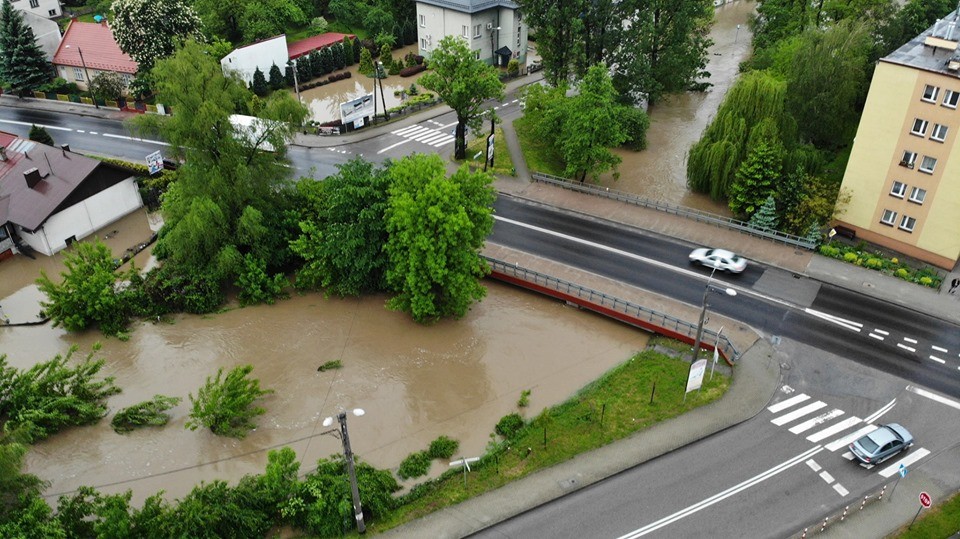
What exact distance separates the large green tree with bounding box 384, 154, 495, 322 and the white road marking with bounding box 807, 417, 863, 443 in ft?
57.6

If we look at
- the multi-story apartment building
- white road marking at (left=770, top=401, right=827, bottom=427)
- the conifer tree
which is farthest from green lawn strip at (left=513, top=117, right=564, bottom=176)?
white road marking at (left=770, top=401, right=827, bottom=427)

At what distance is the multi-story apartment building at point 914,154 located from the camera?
39844 mm

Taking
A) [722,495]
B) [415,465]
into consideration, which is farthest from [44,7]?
[722,495]

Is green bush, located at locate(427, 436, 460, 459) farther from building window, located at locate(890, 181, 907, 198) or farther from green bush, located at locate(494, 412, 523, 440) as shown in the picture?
building window, located at locate(890, 181, 907, 198)

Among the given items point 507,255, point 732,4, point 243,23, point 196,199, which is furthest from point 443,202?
point 732,4

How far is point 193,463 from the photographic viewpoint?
1289 inches

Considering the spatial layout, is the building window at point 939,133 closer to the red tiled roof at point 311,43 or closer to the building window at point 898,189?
the building window at point 898,189

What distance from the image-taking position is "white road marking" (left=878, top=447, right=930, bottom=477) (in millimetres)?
30672

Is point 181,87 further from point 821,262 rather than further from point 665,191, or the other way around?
point 821,262

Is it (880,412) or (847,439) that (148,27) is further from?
(880,412)

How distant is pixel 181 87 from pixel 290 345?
15.5 m

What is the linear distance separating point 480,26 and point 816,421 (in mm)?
53969

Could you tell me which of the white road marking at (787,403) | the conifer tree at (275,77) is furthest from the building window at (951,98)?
the conifer tree at (275,77)

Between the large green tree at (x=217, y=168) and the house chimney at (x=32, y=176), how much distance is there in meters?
11.3
